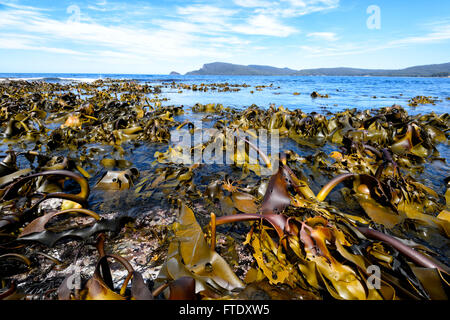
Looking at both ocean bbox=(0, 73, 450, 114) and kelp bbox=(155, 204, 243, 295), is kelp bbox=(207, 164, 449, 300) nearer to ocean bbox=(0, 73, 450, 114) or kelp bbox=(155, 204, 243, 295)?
kelp bbox=(155, 204, 243, 295)

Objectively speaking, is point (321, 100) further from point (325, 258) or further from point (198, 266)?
point (198, 266)

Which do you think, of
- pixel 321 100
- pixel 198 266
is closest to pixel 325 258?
pixel 198 266

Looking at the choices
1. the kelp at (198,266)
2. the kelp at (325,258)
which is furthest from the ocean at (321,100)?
the kelp at (198,266)

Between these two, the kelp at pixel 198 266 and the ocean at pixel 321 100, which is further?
the ocean at pixel 321 100

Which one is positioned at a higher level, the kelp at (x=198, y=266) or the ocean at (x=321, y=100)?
the ocean at (x=321, y=100)

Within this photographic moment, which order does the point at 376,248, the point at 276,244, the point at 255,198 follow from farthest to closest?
1. the point at 255,198
2. the point at 276,244
3. the point at 376,248

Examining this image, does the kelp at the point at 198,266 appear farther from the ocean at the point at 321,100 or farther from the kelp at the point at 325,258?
the ocean at the point at 321,100

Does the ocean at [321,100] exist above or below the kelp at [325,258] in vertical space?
above

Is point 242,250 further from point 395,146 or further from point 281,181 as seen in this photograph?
point 395,146

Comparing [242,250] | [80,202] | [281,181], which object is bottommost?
[242,250]

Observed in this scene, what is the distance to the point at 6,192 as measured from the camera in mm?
1746

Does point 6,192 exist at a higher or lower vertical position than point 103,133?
lower
